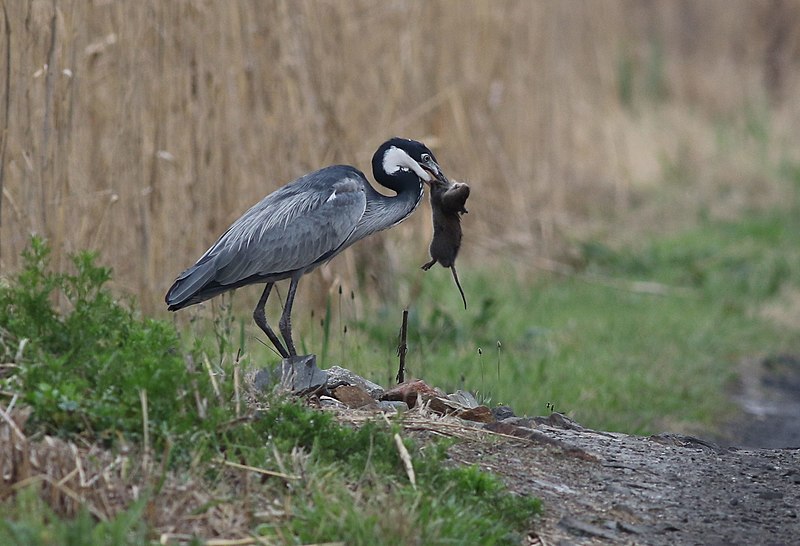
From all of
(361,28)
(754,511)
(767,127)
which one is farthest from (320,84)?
(767,127)

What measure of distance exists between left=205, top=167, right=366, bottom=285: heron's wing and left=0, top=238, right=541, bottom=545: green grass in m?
1.35

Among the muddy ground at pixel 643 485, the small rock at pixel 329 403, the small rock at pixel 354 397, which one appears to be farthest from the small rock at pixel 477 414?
the small rock at pixel 329 403

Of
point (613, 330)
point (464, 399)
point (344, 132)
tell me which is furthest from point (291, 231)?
point (613, 330)

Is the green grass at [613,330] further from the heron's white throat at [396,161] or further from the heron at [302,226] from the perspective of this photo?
the heron's white throat at [396,161]

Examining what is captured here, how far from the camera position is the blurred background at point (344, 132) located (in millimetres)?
6441

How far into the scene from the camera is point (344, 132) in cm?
847

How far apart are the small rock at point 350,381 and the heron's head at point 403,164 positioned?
1.19 metres

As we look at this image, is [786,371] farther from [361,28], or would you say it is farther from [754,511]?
[754,511]

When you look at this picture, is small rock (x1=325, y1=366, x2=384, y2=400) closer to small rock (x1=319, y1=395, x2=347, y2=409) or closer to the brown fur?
small rock (x1=319, y1=395, x2=347, y2=409)

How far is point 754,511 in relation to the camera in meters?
4.33

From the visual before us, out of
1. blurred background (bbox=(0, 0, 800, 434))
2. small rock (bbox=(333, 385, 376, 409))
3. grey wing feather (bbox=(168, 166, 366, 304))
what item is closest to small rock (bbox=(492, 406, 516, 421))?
small rock (bbox=(333, 385, 376, 409))

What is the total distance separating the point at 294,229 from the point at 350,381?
1.02 m

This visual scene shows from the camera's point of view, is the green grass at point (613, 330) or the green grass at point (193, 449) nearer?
the green grass at point (193, 449)

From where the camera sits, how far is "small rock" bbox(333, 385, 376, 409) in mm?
4824
